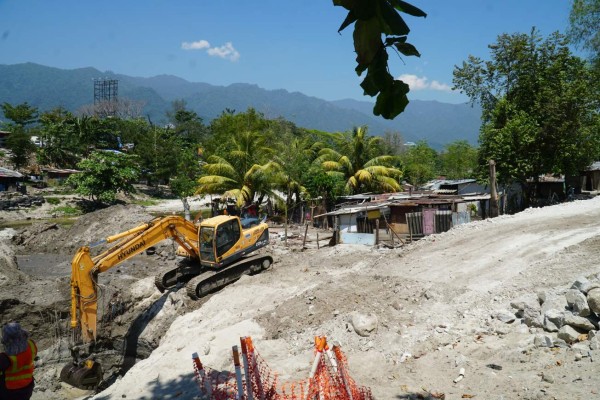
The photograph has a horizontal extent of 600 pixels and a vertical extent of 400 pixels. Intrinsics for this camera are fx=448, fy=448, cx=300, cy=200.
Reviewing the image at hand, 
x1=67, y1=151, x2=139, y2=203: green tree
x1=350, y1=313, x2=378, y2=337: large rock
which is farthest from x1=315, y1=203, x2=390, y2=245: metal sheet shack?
x1=67, y1=151, x2=139, y2=203: green tree

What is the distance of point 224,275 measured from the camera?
13.6 m

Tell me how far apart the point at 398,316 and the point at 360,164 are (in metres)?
20.6

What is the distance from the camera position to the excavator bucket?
884 cm

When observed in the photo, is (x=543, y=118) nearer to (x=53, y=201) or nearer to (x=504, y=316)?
(x=504, y=316)

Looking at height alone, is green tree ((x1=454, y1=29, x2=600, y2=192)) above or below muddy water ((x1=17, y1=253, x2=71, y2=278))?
above

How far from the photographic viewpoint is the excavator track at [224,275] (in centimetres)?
1272

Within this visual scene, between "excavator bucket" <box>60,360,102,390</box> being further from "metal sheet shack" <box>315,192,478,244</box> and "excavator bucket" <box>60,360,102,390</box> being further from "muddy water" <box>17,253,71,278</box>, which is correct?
"metal sheet shack" <box>315,192,478,244</box>

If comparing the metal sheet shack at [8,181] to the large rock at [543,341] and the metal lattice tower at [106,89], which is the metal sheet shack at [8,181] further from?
the metal lattice tower at [106,89]

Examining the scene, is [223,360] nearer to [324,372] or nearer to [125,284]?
[324,372]

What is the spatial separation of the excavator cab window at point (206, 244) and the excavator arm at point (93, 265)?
2.66ft

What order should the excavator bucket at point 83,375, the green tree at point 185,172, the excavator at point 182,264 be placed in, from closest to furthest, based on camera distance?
1. the excavator bucket at point 83,375
2. the excavator at point 182,264
3. the green tree at point 185,172

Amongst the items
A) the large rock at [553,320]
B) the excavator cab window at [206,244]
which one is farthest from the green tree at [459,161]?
the large rock at [553,320]

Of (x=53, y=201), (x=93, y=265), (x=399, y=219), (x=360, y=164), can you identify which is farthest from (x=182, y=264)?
(x=53, y=201)

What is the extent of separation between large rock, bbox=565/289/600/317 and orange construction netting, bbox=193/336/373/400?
11.5 feet
